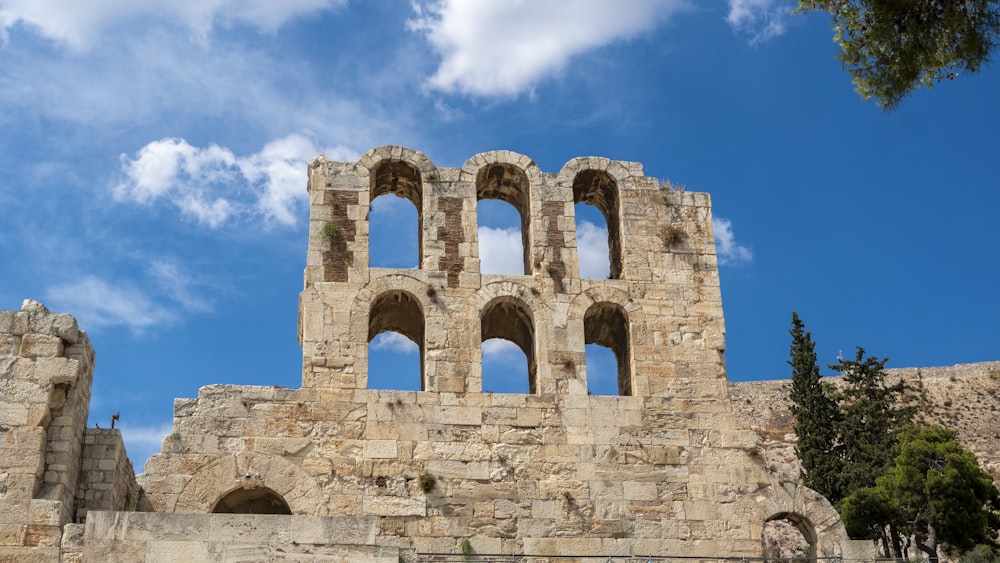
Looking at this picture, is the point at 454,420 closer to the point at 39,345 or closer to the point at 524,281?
the point at 524,281

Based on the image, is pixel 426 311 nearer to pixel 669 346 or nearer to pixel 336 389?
pixel 336 389

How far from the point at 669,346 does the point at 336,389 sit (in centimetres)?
572

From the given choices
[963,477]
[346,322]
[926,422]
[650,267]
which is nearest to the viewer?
[346,322]

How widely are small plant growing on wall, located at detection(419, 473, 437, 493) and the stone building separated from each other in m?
0.02

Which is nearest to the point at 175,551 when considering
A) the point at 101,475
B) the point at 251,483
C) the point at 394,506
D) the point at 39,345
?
the point at 251,483

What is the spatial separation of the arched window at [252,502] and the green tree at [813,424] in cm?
2364

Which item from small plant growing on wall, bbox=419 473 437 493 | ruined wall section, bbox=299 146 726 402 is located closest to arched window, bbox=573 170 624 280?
ruined wall section, bbox=299 146 726 402

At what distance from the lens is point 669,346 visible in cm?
1855

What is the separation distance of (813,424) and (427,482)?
24.8 m

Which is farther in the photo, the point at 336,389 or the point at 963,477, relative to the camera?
the point at 963,477

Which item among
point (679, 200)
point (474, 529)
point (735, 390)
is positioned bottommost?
point (474, 529)

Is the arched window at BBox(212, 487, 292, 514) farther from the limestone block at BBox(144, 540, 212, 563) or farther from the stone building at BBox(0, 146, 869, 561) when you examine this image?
the limestone block at BBox(144, 540, 212, 563)

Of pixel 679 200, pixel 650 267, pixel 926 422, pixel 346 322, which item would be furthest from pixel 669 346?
pixel 926 422

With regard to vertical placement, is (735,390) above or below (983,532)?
above
